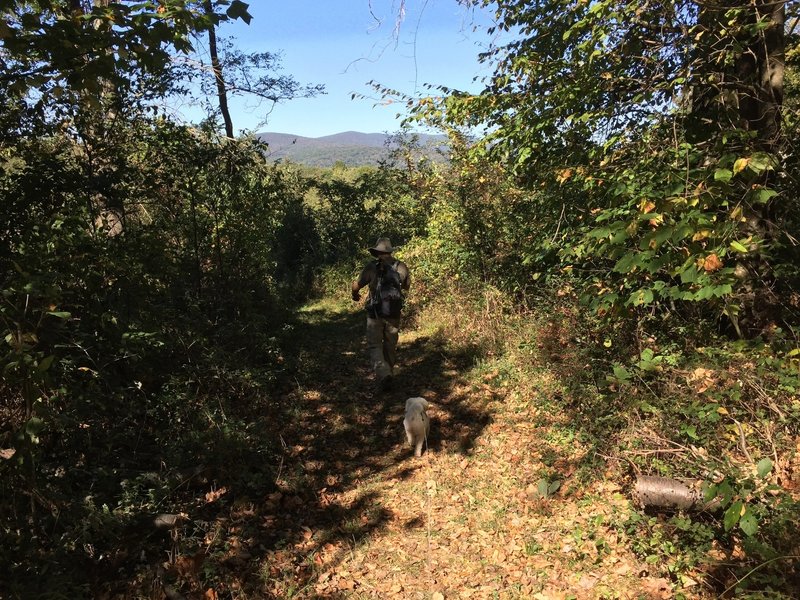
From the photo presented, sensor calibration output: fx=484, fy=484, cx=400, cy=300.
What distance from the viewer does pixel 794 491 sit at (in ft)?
11.9

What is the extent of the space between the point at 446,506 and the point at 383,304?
9.76ft

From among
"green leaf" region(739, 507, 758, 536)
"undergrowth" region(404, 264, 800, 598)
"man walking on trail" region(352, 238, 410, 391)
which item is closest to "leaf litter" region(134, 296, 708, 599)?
"undergrowth" region(404, 264, 800, 598)

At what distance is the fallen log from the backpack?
3838 millimetres

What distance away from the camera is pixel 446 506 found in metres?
4.68

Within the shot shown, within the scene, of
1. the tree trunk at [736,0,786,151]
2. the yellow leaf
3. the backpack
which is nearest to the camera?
the yellow leaf

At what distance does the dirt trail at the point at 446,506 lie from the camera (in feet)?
12.0

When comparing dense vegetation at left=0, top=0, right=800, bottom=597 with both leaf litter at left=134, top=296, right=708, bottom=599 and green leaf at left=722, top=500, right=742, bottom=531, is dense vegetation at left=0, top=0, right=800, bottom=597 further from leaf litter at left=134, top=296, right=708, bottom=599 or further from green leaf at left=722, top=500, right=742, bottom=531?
leaf litter at left=134, top=296, right=708, bottom=599

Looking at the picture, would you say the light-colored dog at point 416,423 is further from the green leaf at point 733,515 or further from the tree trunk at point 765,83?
the tree trunk at point 765,83

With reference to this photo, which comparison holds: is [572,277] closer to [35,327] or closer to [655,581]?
[655,581]

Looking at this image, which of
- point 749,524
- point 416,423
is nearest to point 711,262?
point 749,524

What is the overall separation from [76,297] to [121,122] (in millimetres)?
2529

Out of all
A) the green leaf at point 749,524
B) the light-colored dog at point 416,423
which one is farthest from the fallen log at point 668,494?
the light-colored dog at point 416,423

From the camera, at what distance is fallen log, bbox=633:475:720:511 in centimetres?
354

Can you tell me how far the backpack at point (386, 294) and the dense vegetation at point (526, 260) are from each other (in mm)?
1731
